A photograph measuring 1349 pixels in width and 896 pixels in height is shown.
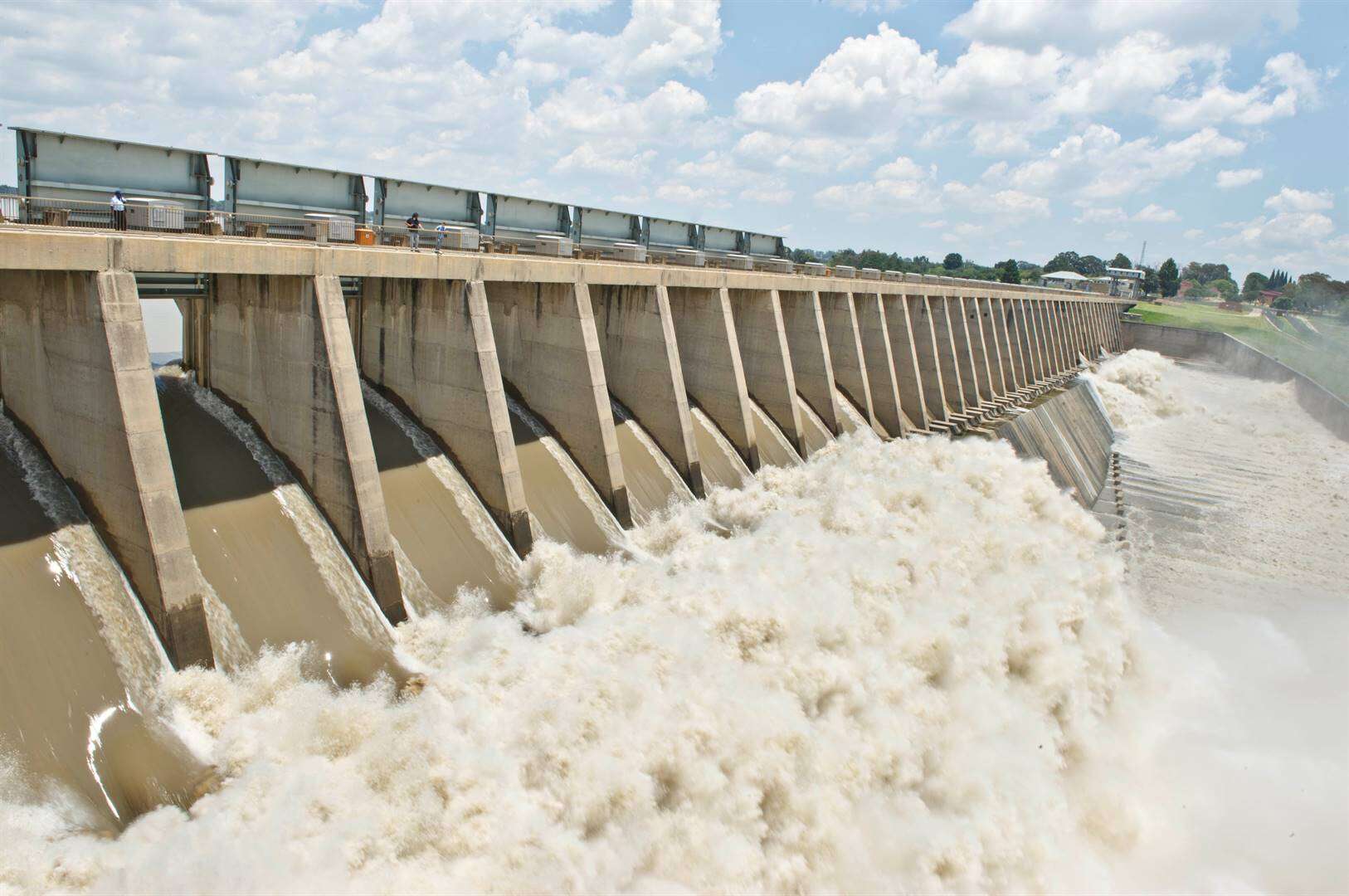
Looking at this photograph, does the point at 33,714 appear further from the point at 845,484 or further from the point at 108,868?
the point at 845,484

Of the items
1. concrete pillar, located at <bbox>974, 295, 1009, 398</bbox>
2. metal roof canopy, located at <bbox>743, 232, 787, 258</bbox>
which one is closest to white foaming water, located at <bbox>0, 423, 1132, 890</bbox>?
metal roof canopy, located at <bbox>743, 232, 787, 258</bbox>

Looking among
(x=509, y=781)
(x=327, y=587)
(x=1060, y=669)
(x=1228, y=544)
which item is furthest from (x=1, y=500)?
(x=1228, y=544)

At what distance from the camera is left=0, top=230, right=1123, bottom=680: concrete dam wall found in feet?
37.3

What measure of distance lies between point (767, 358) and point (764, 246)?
42.5 ft

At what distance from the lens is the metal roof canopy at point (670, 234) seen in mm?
29641

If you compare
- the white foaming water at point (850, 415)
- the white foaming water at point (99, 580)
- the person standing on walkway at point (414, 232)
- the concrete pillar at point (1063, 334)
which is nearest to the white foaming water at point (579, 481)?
the person standing on walkway at point (414, 232)

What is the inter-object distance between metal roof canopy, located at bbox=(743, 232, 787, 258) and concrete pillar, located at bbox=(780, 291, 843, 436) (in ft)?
24.9

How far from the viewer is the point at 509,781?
389 inches

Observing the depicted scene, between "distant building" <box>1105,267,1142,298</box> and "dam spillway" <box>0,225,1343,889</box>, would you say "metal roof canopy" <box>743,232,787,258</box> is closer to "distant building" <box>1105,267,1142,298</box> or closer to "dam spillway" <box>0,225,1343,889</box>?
"dam spillway" <box>0,225,1343,889</box>

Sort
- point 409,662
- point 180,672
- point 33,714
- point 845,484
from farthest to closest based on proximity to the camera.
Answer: point 845,484 < point 409,662 < point 180,672 < point 33,714

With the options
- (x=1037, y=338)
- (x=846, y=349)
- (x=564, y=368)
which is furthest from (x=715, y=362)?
(x=1037, y=338)

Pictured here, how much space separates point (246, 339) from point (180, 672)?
6.42 meters

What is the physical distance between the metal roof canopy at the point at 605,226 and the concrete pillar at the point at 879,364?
982cm

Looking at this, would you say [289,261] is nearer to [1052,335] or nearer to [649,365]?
[649,365]
